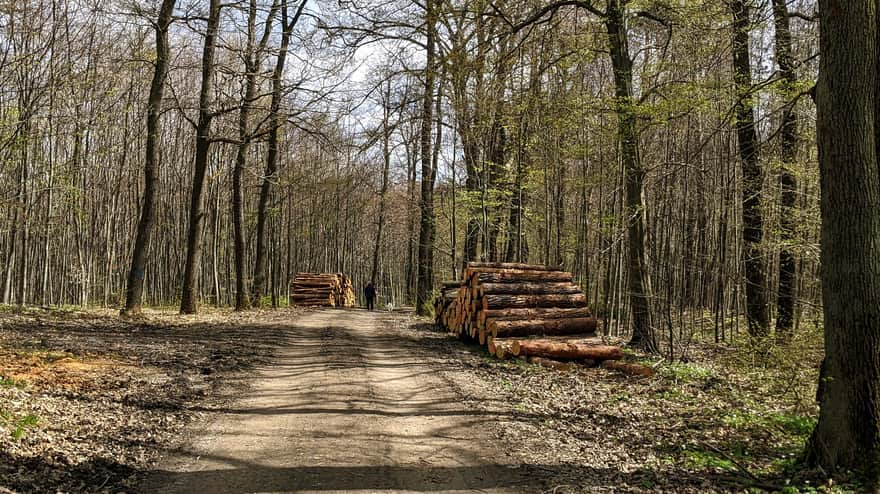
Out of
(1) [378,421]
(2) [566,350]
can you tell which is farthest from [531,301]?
(1) [378,421]

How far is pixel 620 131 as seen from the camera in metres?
12.4

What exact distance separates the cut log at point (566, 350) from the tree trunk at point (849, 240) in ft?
20.4

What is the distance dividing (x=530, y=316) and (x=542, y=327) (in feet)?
A: 1.17

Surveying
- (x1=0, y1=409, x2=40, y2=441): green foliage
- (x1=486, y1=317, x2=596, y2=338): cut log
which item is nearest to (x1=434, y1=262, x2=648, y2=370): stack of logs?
(x1=486, y1=317, x2=596, y2=338): cut log

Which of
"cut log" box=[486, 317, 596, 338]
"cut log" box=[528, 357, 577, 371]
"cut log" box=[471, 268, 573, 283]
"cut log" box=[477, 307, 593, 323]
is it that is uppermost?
"cut log" box=[471, 268, 573, 283]

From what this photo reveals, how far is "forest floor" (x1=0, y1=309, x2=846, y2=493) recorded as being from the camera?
4973 millimetres

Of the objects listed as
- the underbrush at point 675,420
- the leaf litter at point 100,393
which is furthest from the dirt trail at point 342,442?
the underbrush at point 675,420

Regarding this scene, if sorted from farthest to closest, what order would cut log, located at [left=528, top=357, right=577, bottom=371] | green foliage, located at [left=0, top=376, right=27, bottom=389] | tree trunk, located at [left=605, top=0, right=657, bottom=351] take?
tree trunk, located at [left=605, top=0, right=657, bottom=351] → cut log, located at [left=528, top=357, right=577, bottom=371] → green foliage, located at [left=0, top=376, right=27, bottom=389]

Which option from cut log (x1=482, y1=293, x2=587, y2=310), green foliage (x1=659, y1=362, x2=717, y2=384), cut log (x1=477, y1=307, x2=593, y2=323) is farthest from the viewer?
cut log (x1=482, y1=293, x2=587, y2=310)

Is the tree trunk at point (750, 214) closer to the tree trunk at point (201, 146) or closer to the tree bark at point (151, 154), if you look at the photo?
the tree trunk at point (201, 146)

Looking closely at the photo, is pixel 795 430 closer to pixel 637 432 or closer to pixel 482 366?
pixel 637 432

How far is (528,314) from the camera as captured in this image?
1301cm

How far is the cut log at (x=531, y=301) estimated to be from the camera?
13094mm

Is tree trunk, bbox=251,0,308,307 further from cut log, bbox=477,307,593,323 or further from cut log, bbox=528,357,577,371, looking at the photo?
cut log, bbox=528,357,577,371
